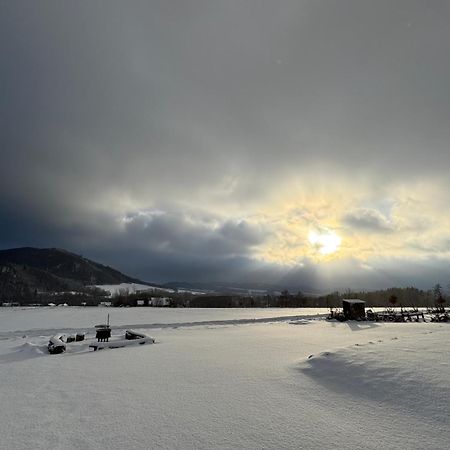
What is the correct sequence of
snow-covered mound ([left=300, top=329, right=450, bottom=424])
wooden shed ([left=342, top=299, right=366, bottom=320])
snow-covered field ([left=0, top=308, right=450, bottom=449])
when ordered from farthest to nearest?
1. wooden shed ([left=342, top=299, right=366, bottom=320])
2. snow-covered mound ([left=300, top=329, right=450, bottom=424])
3. snow-covered field ([left=0, top=308, right=450, bottom=449])

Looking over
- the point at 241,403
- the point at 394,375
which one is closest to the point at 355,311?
the point at 394,375

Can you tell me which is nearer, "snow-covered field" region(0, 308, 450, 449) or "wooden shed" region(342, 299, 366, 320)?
"snow-covered field" region(0, 308, 450, 449)

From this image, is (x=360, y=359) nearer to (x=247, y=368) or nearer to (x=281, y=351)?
(x=247, y=368)

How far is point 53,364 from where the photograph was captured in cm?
1313

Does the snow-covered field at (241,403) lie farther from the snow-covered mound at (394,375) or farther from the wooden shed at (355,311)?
the wooden shed at (355,311)

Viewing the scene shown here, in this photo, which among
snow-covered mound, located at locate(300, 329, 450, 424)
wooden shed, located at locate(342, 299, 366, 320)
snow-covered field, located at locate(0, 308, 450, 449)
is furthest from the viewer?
wooden shed, located at locate(342, 299, 366, 320)

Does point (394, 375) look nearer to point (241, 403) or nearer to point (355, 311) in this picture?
point (241, 403)

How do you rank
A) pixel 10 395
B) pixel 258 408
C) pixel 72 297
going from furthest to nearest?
pixel 72 297
pixel 10 395
pixel 258 408

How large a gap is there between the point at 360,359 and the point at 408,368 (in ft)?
5.72

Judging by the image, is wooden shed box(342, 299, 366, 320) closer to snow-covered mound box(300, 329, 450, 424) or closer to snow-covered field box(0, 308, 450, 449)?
snow-covered field box(0, 308, 450, 449)

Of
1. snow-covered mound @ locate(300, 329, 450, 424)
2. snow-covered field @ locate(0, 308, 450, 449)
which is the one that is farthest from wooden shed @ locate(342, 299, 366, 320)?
snow-covered mound @ locate(300, 329, 450, 424)

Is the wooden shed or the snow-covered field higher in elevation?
the snow-covered field

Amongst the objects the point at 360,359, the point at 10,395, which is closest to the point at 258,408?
the point at 360,359

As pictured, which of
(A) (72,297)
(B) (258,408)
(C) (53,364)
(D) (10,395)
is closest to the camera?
(B) (258,408)
